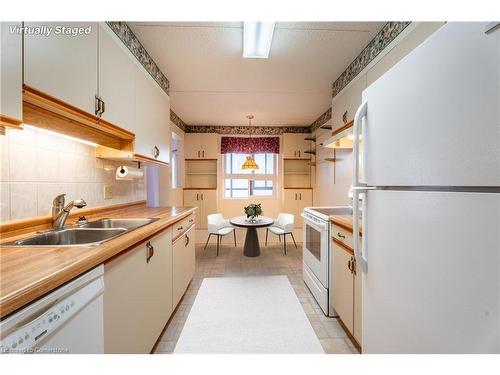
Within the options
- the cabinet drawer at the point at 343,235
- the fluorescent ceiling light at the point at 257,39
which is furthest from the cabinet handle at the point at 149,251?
the fluorescent ceiling light at the point at 257,39

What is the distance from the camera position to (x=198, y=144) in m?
4.66

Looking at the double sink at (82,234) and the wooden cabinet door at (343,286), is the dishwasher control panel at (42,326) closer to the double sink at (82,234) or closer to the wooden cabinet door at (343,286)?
the double sink at (82,234)

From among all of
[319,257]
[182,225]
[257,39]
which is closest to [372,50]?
[257,39]

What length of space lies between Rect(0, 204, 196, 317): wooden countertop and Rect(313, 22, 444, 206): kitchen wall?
2105mm

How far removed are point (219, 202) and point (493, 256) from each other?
438cm

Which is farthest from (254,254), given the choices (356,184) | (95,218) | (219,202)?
(356,184)

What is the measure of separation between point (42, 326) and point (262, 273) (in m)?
2.58

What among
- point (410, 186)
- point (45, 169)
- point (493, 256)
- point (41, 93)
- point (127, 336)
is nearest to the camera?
point (493, 256)

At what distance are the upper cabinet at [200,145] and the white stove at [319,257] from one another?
279cm

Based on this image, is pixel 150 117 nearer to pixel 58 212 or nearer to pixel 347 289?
pixel 58 212

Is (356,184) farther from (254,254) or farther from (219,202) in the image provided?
(219,202)

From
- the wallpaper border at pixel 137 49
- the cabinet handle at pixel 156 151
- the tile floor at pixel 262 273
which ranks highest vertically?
the wallpaper border at pixel 137 49

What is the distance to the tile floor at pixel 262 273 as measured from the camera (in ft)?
5.35

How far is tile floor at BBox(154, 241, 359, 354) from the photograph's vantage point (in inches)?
64.2
